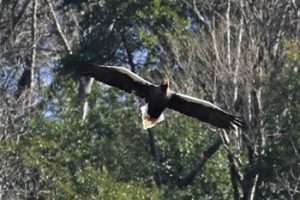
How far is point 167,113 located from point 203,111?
8.52 meters

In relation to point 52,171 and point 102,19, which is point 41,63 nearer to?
point 102,19

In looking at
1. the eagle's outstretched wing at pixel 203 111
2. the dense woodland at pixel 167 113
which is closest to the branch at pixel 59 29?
the dense woodland at pixel 167 113

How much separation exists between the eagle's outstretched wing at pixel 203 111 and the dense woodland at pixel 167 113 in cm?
507

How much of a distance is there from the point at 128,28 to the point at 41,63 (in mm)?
3025

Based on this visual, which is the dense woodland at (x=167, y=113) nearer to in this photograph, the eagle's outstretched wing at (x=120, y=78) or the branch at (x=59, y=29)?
the branch at (x=59, y=29)

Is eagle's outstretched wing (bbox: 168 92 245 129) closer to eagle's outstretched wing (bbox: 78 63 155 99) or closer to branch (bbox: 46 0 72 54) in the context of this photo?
eagle's outstretched wing (bbox: 78 63 155 99)

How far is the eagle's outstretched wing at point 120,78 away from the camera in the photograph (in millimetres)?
16922

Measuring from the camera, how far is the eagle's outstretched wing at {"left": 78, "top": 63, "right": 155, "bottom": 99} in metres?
16.9

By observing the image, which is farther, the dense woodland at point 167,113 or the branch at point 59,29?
the branch at point 59,29

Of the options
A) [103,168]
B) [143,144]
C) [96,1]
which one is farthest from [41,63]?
[103,168]

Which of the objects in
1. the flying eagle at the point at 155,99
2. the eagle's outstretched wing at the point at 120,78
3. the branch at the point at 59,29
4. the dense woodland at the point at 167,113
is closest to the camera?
the flying eagle at the point at 155,99

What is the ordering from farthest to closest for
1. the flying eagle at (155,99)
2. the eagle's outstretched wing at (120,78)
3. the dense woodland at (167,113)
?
the dense woodland at (167,113)
the eagle's outstretched wing at (120,78)
the flying eagle at (155,99)

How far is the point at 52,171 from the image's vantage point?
22.9m

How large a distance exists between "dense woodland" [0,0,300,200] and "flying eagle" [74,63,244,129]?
509 centimetres
